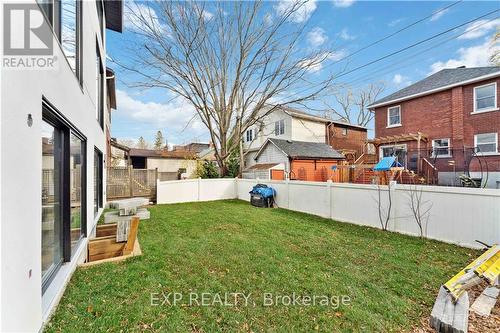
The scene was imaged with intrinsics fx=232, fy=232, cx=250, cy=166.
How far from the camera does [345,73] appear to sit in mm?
12602

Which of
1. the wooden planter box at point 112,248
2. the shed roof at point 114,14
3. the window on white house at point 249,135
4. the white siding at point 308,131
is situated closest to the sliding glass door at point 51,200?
the wooden planter box at point 112,248

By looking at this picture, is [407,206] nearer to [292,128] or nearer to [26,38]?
[26,38]

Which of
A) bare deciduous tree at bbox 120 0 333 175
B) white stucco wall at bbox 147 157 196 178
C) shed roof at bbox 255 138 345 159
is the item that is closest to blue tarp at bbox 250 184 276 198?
bare deciduous tree at bbox 120 0 333 175

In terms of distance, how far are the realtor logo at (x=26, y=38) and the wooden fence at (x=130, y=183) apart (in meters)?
9.78

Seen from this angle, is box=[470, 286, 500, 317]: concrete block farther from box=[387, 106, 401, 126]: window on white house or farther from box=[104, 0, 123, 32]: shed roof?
box=[387, 106, 401, 126]: window on white house

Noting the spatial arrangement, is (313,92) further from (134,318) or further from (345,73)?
(134,318)

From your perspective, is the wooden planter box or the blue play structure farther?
the blue play structure

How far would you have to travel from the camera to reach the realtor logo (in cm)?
170

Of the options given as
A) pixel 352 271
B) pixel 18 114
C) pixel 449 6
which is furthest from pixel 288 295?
pixel 449 6

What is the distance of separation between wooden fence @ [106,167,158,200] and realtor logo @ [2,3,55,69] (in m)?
9.78

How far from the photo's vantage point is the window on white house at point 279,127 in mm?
21359

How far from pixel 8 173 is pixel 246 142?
2292cm

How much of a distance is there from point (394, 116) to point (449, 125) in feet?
11.2

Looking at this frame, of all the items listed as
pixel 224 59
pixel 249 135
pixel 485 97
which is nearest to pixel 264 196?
pixel 224 59
